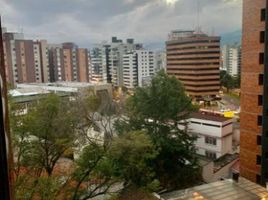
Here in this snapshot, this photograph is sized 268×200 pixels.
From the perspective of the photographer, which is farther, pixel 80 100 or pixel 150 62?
pixel 150 62

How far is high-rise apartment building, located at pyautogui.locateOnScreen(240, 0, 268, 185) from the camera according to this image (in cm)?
441

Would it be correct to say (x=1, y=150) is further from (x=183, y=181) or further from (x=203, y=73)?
(x=203, y=73)

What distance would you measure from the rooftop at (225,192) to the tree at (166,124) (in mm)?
1253

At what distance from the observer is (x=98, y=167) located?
9.48 feet

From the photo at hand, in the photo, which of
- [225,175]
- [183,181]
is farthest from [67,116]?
[225,175]

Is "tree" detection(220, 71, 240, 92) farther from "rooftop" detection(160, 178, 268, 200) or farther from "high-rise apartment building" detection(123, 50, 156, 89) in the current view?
"rooftop" detection(160, 178, 268, 200)

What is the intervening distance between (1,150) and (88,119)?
10.4 ft

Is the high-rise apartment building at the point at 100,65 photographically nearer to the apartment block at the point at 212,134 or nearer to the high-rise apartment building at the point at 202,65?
the high-rise apartment building at the point at 202,65

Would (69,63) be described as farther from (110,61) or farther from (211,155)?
(211,155)

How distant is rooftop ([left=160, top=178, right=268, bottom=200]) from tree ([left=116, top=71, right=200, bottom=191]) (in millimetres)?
1253

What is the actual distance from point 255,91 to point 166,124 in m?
1.59

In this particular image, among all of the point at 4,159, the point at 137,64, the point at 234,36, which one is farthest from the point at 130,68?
the point at 4,159

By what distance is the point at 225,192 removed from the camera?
364cm

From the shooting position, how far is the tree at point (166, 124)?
5.05m
